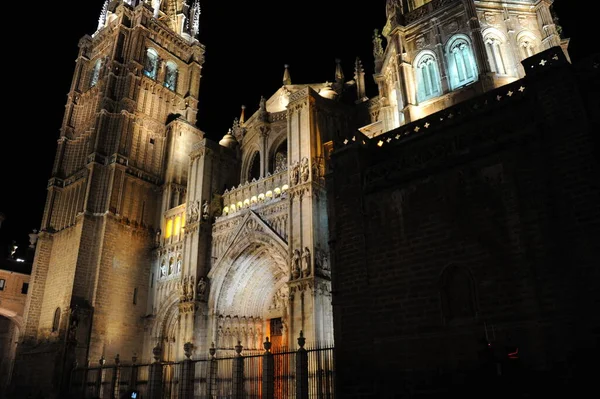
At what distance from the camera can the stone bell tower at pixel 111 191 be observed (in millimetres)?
26672

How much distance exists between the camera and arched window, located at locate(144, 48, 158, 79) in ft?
119

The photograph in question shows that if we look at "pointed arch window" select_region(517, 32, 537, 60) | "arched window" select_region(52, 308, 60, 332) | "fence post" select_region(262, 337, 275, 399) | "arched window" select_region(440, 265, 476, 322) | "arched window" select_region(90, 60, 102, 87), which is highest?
"arched window" select_region(90, 60, 102, 87)

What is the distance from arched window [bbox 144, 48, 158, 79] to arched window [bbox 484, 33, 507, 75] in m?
25.9

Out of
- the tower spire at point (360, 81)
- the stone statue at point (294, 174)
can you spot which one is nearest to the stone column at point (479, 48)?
the tower spire at point (360, 81)

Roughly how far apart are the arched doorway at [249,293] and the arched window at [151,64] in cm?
1874

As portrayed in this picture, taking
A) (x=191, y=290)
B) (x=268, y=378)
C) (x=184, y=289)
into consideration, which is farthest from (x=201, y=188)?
(x=268, y=378)

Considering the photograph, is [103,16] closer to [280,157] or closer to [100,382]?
[280,157]

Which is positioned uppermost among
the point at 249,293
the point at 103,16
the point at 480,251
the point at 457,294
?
the point at 103,16

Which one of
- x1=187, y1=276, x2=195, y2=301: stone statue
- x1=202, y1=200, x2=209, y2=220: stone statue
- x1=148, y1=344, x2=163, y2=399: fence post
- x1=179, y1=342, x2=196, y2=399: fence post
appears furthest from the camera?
x1=202, y1=200, x2=209, y2=220: stone statue

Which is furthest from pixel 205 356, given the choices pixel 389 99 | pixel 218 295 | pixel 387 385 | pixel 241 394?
pixel 389 99

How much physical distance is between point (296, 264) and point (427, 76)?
11.2m

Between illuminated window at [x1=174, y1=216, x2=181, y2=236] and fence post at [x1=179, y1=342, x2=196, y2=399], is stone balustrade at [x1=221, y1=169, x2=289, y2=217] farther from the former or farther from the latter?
fence post at [x1=179, y1=342, x2=196, y2=399]

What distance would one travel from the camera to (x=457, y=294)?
10.7 meters

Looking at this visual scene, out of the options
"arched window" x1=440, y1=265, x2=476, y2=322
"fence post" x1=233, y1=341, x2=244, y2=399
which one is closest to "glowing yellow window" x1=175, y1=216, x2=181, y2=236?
"fence post" x1=233, y1=341, x2=244, y2=399
